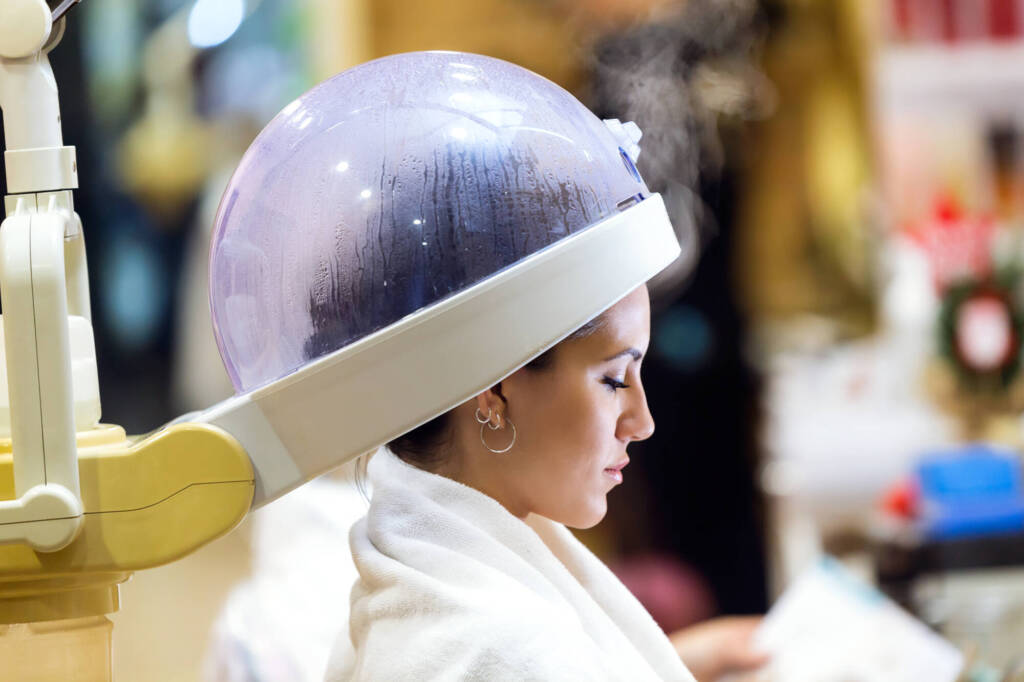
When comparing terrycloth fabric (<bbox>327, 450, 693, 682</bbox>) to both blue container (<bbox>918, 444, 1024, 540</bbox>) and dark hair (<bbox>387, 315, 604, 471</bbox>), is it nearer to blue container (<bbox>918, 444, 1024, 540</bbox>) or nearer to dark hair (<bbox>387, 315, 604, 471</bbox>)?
dark hair (<bbox>387, 315, 604, 471</bbox>)

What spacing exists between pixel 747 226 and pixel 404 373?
191 cm

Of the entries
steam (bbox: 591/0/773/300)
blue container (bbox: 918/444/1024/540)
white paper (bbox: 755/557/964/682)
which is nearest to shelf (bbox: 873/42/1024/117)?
steam (bbox: 591/0/773/300)

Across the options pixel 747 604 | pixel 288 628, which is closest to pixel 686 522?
pixel 747 604

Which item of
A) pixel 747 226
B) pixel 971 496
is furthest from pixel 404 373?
pixel 747 226

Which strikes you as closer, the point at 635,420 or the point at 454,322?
the point at 454,322

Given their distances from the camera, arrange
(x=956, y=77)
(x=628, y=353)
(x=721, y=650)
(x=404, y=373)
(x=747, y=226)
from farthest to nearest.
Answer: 1. (x=956, y=77)
2. (x=747, y=226)
3. (x=721, y=650)
4. (x=628, y=353)
5. (x=404, y=373)

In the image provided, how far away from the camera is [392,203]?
605mm

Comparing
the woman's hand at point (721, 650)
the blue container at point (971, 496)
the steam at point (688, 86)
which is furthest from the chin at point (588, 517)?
the steam at point (688, 86)

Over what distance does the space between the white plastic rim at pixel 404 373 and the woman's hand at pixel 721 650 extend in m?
0.42

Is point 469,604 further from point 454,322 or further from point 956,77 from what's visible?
point 956,77

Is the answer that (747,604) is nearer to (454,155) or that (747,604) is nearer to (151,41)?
(151,41)

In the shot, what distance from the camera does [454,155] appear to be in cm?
61

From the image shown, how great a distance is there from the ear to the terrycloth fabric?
5cm

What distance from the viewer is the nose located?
70 cm
